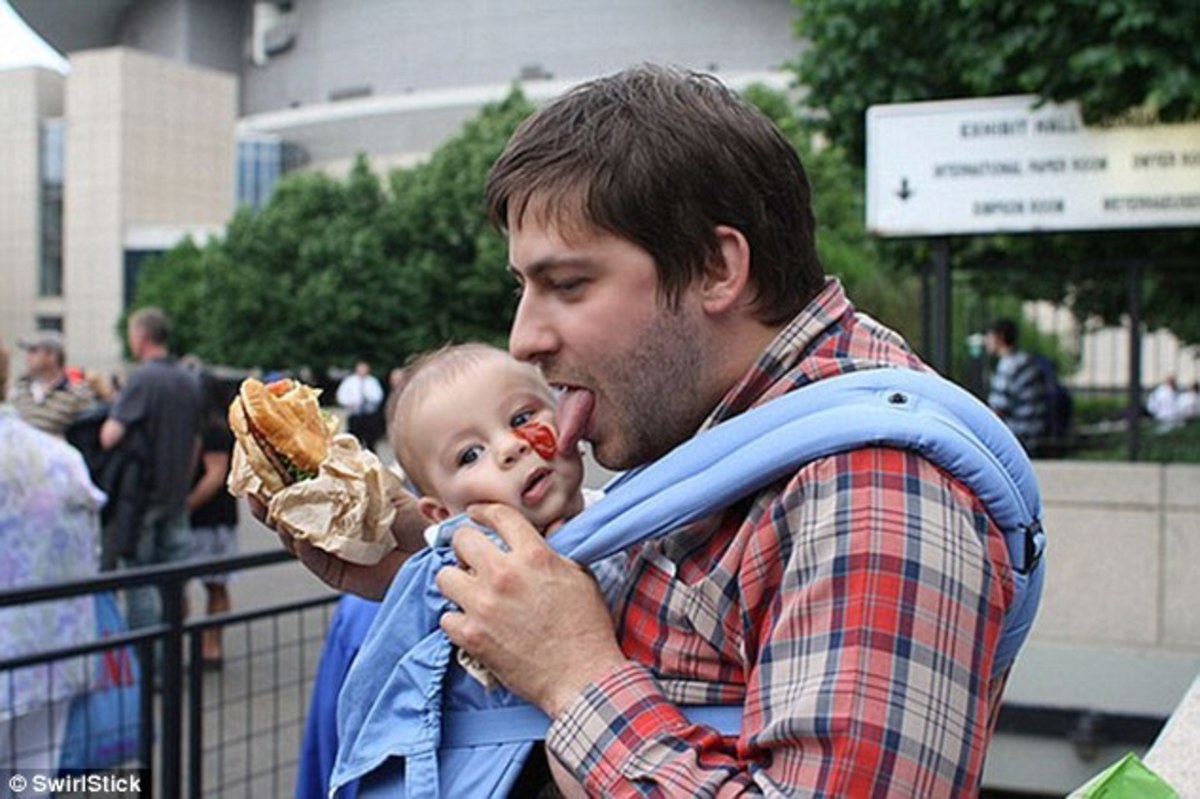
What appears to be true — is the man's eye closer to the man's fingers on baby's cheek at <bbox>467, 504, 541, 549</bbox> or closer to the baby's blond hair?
the man's fingers on baby's cheek at <bbox>467, 504, 541, 549</bbox>

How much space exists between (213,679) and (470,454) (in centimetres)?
327

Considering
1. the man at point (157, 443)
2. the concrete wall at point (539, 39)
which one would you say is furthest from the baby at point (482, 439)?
the concrete wall at point (539, 39)

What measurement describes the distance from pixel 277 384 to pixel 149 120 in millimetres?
70142

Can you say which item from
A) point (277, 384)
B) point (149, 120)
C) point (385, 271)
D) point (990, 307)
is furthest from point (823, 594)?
point (149, 120)

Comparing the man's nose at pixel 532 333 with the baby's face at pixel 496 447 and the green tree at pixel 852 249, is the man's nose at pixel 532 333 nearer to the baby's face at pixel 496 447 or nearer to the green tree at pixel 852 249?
the baby's face at pixel 496 447

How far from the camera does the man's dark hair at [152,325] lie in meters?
7.70

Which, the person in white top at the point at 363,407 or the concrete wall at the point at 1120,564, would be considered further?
the person in white top at the point at 363,407

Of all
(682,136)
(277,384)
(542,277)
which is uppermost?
(682,136)

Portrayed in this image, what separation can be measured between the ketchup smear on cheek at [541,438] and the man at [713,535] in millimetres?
258

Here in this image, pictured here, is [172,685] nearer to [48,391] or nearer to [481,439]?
[481,439]

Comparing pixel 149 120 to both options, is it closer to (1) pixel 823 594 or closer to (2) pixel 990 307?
(2) pixel 990 307

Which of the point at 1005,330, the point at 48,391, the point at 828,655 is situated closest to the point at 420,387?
the point at 828,655

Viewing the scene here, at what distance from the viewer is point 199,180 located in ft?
231

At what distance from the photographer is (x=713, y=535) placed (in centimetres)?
143
